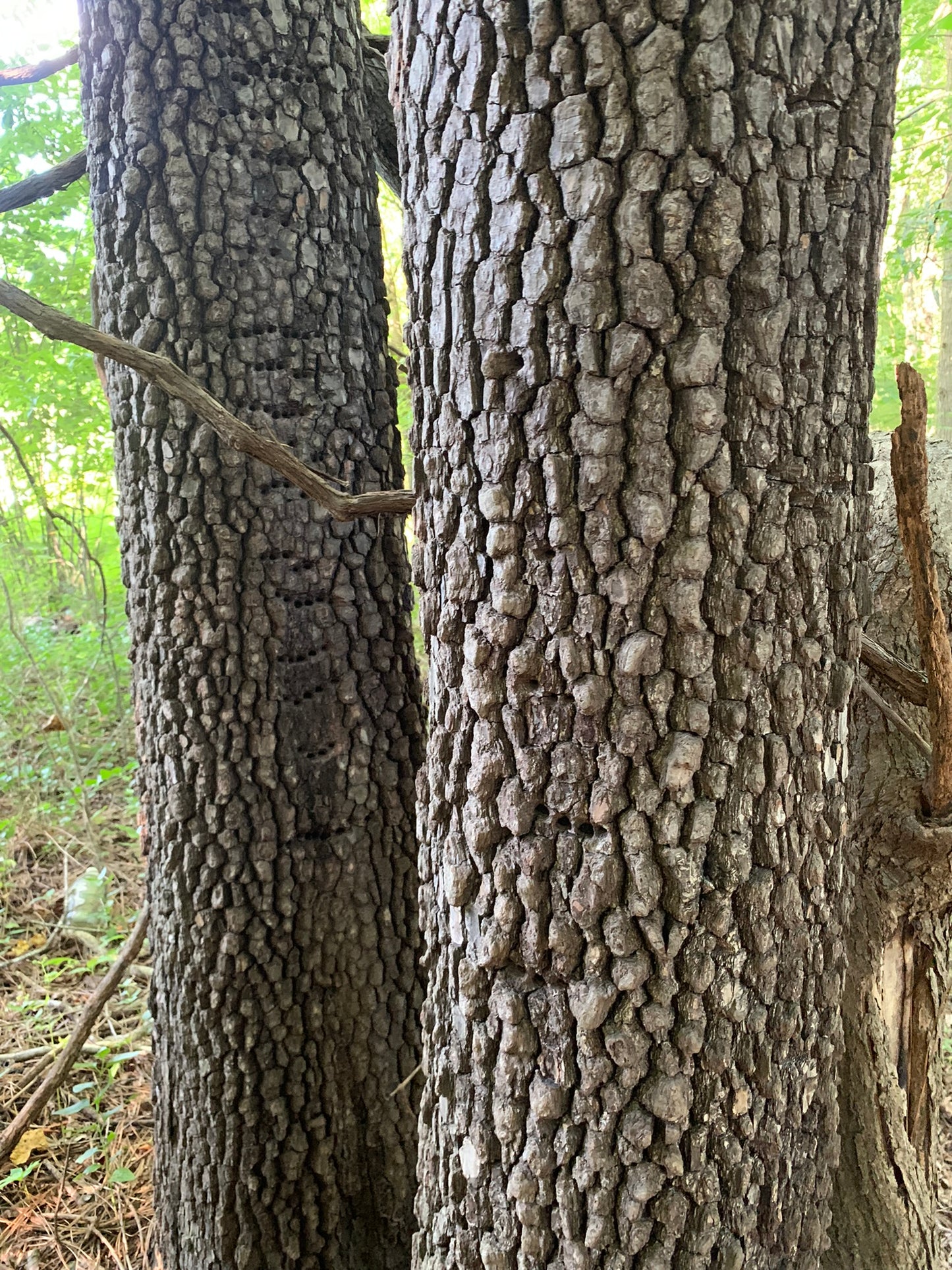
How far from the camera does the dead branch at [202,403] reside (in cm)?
149

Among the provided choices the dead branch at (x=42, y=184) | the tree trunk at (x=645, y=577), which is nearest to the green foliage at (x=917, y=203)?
the tree trunk at (x=645, y=577)

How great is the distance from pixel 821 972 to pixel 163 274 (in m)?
1.90

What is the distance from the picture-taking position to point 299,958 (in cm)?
208

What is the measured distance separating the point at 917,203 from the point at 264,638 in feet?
23.6

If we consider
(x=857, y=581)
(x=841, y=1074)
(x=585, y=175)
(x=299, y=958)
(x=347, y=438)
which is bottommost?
(x=841, y=1074)

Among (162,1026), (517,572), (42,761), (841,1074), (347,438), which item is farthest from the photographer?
(42,761)

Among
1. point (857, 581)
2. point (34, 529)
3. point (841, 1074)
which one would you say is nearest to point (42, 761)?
point (34, 529)

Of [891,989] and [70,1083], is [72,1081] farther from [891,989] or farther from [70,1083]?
[891,989]

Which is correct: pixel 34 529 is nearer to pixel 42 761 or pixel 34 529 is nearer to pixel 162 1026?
pixel 42 761

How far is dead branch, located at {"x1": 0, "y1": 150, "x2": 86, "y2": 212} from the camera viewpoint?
2.07m

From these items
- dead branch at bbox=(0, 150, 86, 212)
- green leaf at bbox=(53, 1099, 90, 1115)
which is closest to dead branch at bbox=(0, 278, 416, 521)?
dead branch at bbox=(0, 150, 86, 212)

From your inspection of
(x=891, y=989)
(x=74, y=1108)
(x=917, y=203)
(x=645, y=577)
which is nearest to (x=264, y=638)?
(x=645, y=577)

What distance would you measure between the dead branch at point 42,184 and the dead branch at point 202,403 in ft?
2.28

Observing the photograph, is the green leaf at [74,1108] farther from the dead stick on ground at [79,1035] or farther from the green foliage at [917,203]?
the green foliage at [917,203]
